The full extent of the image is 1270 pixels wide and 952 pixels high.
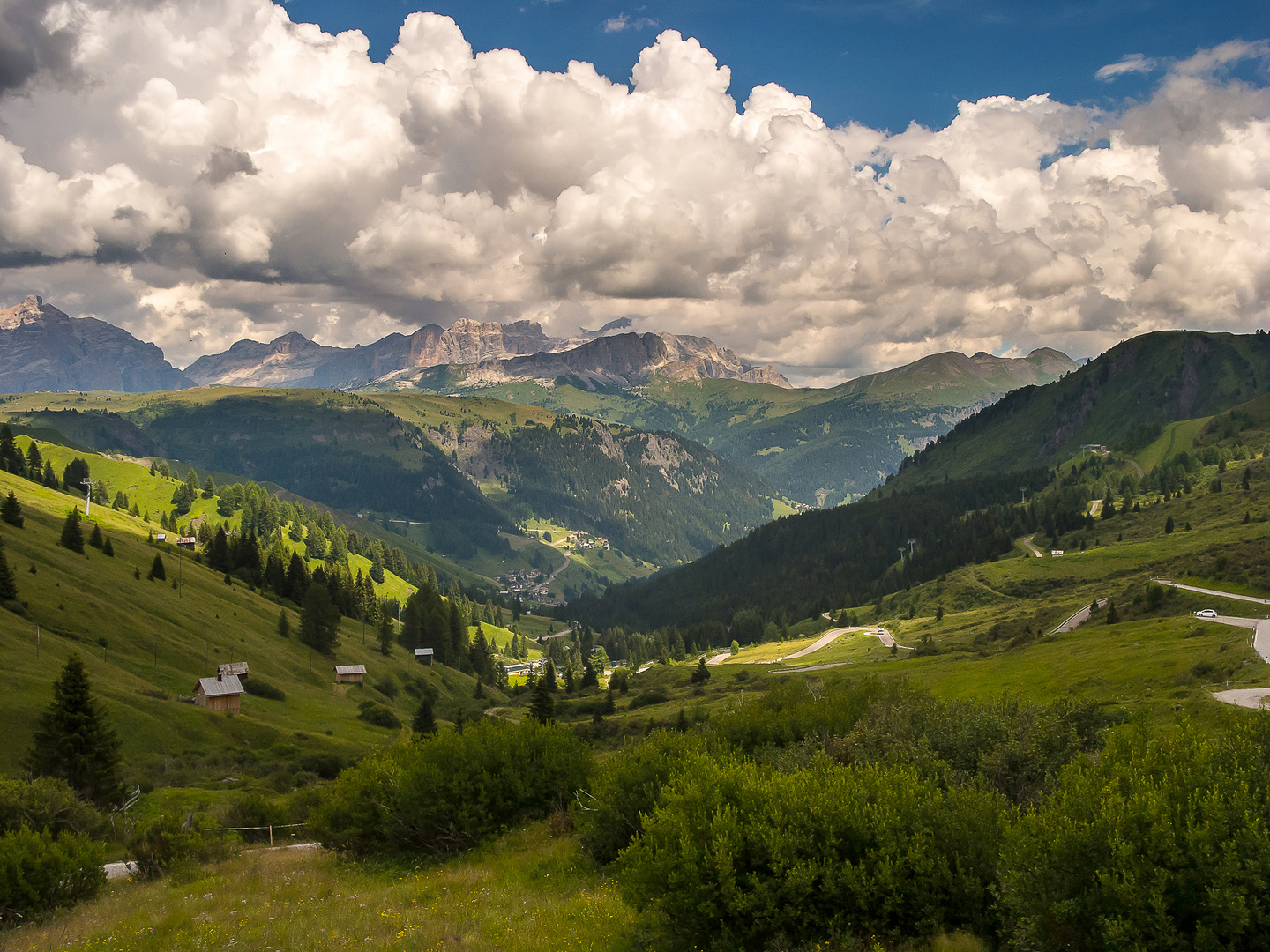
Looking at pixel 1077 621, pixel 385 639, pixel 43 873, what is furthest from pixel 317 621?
pixel 1077 621

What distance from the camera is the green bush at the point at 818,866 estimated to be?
2106cm

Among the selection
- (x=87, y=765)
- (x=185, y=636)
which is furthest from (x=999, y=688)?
(x=185, y=636)

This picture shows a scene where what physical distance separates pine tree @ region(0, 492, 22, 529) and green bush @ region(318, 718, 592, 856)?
140718mm

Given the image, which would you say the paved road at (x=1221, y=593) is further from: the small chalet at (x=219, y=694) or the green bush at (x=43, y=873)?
the small chalet at (x=219, y=694)

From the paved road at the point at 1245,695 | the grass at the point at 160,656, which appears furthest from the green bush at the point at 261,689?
the paved road at the point at 1245,695

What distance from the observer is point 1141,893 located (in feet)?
58.4

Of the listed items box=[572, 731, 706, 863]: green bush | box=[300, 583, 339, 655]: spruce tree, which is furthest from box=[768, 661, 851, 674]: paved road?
box=[572, 731, 706, 863]: green bush

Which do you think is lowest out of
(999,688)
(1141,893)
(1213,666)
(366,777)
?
(999,688)

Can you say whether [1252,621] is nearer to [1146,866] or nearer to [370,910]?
[1146,866]

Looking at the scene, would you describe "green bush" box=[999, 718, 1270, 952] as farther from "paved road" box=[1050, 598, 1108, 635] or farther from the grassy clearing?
"paved road" box=[1050, 598, 1108, 635]

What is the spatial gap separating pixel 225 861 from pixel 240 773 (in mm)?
53794

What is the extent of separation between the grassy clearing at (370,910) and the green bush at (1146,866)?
11782mm

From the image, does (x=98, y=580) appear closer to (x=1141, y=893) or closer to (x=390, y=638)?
(x=390, y=638)

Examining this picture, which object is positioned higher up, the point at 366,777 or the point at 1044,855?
the point at 1044,855
